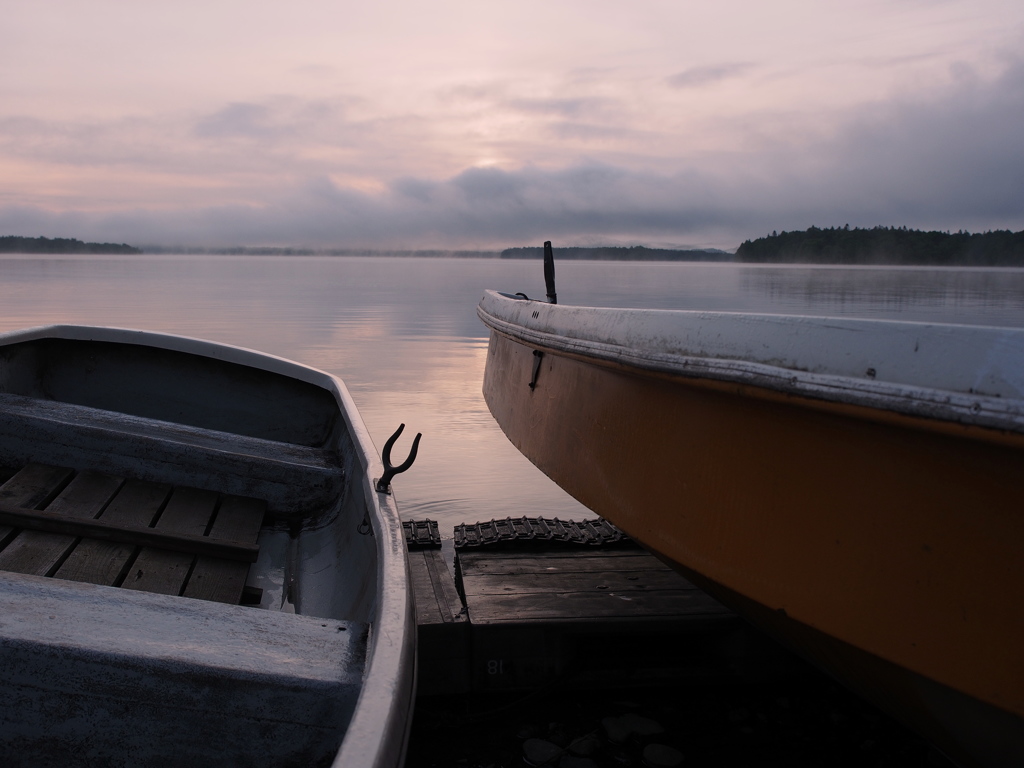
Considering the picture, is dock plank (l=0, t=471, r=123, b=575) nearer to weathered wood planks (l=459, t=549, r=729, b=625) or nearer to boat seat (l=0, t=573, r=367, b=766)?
boat seat (l=0, t=573, r=367, b=766)

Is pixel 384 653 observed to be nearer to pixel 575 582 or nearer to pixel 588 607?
pixel 588 607

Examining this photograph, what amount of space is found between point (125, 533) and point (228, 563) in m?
0.36

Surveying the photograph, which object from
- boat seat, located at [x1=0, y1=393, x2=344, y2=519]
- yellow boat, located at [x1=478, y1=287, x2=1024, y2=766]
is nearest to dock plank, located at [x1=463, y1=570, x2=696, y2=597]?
boat seat, located at [x1=0, y1=393, x2=344, y2=519]

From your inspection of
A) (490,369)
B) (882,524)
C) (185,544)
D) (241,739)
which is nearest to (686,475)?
(882,524)

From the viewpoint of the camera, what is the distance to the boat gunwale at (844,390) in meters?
1.40

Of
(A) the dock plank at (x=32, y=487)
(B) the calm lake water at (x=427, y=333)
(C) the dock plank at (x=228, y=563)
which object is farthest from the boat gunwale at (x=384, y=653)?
(B) the calm lake water at (x=427, y=333)

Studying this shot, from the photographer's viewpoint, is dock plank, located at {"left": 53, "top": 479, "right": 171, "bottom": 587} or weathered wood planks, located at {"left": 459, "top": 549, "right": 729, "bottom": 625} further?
weathered wood planks, located at {"left": 459, "top": 549, "right": 729, "bottom": 625}

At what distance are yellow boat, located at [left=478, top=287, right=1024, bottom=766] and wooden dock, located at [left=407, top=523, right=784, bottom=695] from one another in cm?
84

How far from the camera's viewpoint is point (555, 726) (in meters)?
2.89

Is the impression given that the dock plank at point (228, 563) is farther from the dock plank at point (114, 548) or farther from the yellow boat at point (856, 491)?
the yellow boat at point (856, 491)

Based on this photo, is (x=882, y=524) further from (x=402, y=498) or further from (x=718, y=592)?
(x=402, y=498)

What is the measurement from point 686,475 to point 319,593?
5.02 ft

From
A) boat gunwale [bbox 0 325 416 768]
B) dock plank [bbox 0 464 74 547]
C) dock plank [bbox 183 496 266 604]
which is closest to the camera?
boat gunwale [bbox 0 325 416 768]

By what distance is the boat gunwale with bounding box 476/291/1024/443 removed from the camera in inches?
55.1
